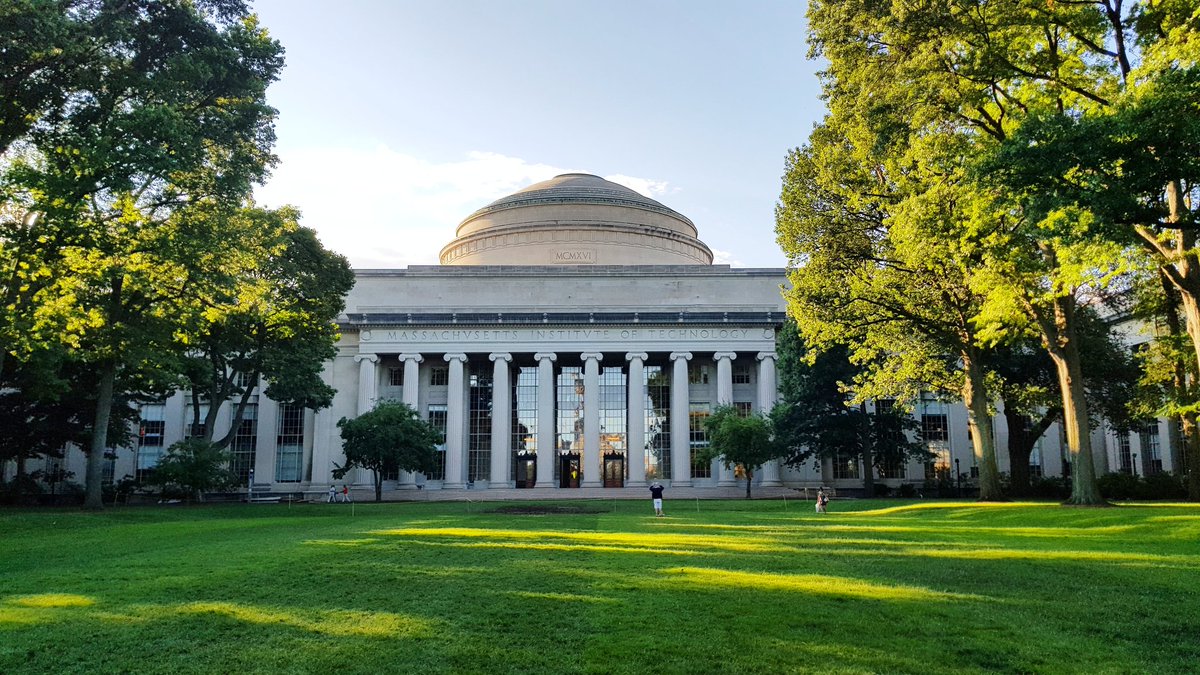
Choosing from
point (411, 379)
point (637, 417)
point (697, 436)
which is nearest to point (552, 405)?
point (637, 417)

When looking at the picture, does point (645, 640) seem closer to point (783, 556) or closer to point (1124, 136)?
point (783, 556)

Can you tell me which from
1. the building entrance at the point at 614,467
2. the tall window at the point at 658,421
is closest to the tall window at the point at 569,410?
the building entrance at the point at 614,467

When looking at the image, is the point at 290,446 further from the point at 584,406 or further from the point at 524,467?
the point at 584,406

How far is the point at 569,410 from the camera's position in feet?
200

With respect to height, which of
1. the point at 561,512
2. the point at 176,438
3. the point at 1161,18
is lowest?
the point at 561,512

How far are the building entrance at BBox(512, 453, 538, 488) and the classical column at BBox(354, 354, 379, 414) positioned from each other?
11195mm

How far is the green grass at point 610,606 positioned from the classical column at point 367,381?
4101cm

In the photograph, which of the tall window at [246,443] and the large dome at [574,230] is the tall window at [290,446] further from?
the large dome at [574,230]

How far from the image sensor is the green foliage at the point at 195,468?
1489 inches

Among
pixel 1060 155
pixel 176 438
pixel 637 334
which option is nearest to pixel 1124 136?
pixel 1060 155

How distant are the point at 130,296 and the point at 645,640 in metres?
30.3

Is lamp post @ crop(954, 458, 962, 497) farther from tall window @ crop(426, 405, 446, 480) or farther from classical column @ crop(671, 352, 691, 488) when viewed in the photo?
tall window @ crop(426, 405, 446, 480)

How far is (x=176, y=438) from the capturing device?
2357 inches

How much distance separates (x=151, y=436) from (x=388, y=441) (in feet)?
88.6
